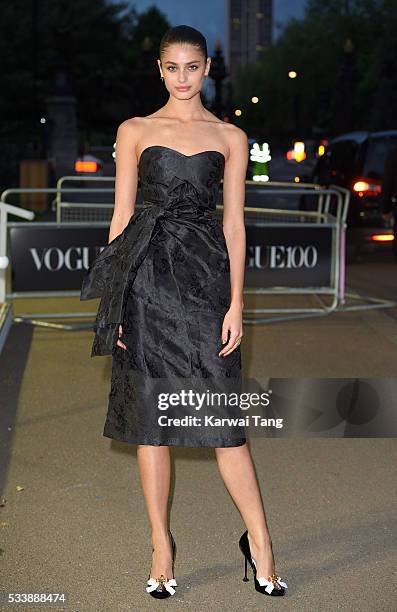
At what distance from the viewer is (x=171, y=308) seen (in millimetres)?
4031

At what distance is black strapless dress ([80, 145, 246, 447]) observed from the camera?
4.04 m

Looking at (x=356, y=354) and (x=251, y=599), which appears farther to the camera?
(x=356, y=354)

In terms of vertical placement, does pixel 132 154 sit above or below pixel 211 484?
above

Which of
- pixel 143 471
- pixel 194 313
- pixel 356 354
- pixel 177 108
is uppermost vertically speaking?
pixel 177 108

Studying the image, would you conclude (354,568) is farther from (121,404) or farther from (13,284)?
(13,284)

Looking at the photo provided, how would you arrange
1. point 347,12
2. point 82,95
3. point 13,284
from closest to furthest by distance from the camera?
point 13,284 → point 82,95 → point 347,12

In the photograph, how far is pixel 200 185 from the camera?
4.08 metres

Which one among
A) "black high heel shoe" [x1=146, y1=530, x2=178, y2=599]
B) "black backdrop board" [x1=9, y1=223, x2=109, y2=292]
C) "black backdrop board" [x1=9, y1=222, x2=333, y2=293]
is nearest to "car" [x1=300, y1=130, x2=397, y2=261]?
"black backdrop board" [x1=9, y1=222, x2=333, y2=293]

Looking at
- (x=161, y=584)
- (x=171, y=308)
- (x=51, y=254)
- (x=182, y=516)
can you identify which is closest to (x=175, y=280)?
(x=171, y=308)

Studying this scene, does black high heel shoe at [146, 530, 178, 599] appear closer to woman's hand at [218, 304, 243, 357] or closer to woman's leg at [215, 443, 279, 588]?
woman's leg at [215, 443, 279, 588]

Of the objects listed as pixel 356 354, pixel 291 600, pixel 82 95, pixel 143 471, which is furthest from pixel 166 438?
pixel 82 95

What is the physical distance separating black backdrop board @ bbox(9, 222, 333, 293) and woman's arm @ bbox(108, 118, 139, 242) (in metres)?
6.21

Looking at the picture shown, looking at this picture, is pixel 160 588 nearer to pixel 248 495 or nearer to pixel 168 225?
pixel 248 495

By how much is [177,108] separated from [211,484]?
7.25 ft
